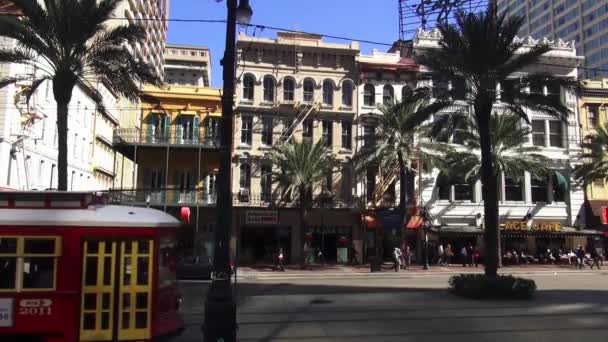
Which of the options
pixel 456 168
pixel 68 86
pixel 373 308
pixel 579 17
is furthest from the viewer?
pixel 579 17

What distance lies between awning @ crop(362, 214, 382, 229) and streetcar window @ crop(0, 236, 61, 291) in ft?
100.0

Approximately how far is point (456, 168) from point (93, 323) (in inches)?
1233

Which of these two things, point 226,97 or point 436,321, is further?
point 436,321

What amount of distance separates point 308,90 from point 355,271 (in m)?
15.3

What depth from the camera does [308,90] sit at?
4112 centimetres

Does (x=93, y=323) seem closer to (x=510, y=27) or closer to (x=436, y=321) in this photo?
(x=436, y=321)

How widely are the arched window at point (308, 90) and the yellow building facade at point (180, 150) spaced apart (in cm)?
661

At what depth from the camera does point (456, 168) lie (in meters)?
37.0

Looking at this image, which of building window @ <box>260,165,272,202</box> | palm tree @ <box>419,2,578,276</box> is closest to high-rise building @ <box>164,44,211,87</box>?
building window @ <box>260,165,272,202</box>

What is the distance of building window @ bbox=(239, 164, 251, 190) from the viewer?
3934 centimetres

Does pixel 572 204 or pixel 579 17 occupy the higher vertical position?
pixel 579 17

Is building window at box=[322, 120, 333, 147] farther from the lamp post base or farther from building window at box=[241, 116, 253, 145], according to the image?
the lamp post base

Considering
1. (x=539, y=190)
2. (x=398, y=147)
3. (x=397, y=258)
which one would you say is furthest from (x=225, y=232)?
(x=539, y=190)

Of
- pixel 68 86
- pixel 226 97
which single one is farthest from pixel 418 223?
pixel 226 97
